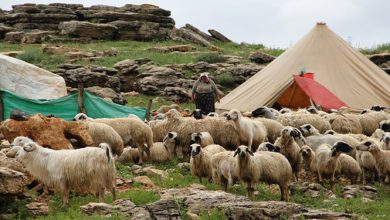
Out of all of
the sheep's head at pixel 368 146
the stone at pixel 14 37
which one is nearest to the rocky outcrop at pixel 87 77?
the stone at pixel 14 37

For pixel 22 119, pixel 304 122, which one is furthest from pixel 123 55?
pixel 22 119

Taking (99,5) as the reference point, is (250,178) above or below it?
below

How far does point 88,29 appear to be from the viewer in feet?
145

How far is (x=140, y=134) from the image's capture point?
18125mm

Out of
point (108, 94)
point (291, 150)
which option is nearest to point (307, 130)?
point (291, 150)

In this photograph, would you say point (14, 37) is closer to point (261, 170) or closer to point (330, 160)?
point (330, 160)

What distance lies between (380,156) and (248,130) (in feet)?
11.9

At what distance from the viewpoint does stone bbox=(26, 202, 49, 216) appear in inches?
483

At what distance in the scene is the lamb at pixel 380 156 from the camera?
1616 cm

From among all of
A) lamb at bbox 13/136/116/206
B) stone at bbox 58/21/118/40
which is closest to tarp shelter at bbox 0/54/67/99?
lamb at bbox 13/136/116/206

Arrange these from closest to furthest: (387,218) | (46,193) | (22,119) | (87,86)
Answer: (387,218) → (46,193) → (22,119) → (87,86)

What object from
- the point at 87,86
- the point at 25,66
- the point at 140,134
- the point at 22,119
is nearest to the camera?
the point at 22,119

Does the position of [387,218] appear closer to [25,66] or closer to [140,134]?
[140,134]

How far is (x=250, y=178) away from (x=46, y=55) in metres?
24.9
